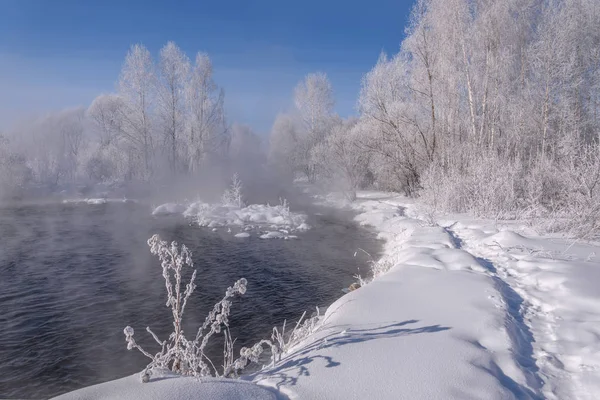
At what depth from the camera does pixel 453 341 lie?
3307 millimetres

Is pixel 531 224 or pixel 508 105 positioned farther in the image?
pixel 508 105

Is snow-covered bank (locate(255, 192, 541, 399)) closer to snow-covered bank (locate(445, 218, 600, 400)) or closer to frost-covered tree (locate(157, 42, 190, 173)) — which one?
snow-covered bank (locate(445, 218, 600, 400))

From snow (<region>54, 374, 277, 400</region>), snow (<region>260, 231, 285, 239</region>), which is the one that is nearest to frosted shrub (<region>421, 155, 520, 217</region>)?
snow (<region>260, 231, 285, 239</region>)

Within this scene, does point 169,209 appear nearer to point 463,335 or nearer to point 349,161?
point 349,161

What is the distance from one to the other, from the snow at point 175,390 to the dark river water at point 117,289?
8.50 feet

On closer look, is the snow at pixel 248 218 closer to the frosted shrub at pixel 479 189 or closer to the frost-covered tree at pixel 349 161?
the frosted shrub at pixel 479 189

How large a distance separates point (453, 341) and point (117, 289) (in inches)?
268

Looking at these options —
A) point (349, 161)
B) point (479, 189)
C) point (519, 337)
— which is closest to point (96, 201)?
point (349, 161)

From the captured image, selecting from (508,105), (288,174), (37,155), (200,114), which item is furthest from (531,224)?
(37,155)

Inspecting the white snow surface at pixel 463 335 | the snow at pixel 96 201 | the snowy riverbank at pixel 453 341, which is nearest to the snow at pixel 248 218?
the snow at pixel 96 201

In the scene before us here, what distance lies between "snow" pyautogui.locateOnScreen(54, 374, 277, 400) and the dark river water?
259 centimetres

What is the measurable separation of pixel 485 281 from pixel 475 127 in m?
11.2

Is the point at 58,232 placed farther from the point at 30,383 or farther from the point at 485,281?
the point at 485,281

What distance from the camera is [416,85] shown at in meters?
17.2
